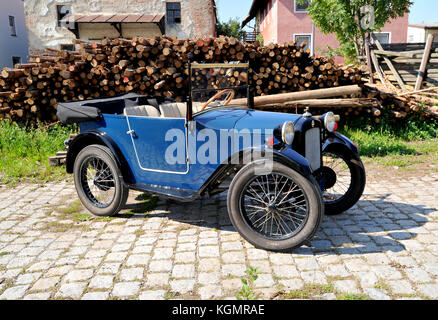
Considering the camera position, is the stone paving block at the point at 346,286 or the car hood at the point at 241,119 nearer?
the stone paving block at the point at 346,286

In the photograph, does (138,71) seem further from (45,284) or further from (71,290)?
(71,290)

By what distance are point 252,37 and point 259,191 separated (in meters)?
30.5

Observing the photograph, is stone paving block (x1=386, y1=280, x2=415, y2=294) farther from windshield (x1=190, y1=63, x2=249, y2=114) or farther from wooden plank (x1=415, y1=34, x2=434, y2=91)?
wooden plank (x1=415, y1=34, x2=434, y2=91)

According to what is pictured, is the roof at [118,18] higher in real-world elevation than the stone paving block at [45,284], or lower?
higher

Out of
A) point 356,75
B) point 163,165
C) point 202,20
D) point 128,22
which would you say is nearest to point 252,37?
Result: point 202,20

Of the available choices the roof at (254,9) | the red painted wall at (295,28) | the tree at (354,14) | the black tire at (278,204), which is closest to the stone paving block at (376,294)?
the black tire at (278,204)

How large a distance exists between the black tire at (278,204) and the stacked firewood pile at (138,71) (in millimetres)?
4613

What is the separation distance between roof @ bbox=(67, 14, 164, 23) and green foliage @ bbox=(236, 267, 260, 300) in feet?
52.7

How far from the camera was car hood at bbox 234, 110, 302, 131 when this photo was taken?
3377 millimetres

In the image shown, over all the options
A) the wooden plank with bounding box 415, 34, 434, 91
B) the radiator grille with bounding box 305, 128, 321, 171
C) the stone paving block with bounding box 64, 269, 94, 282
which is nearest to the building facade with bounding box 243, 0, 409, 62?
the wooden plank with bounding box 415, 34, 434, 91

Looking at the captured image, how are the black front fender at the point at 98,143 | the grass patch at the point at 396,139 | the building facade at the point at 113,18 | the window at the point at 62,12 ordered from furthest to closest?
the window at the point at 62,12, the building facade at the point at 113,18, the grass patch at the point at 396,139, the black front fender at the point at 98,143

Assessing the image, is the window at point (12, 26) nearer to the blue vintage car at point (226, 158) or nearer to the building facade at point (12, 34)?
the building facade at point (12, 34)

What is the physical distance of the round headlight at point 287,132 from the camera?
3156 millimetres
